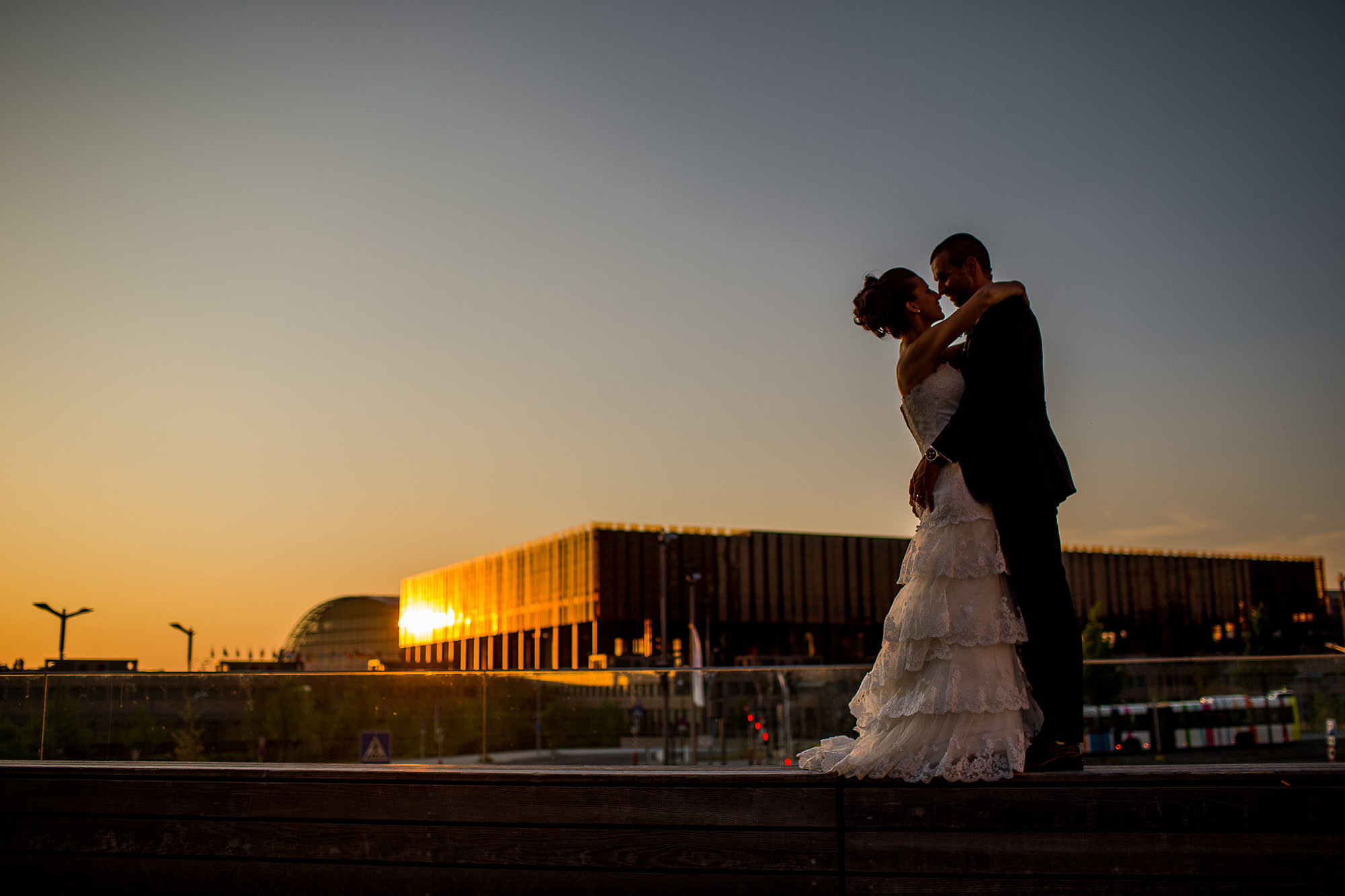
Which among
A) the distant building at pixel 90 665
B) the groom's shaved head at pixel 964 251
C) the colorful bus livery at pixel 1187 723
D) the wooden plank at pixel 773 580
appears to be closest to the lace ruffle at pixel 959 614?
the groom's shaved head at pixel 964 251

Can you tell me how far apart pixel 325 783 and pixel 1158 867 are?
104 inches

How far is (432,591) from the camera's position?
233ft

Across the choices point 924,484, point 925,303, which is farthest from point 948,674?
point 925,303

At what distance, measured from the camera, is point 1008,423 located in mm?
3393

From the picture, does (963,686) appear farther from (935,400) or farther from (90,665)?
(90,665)

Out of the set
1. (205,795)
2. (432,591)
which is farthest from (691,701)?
(432,591)

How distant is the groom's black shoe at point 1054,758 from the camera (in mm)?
3152

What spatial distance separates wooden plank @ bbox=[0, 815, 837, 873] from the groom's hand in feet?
3.89

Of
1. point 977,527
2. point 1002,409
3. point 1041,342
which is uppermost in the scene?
point 1041,342

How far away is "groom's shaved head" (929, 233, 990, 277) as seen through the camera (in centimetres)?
362

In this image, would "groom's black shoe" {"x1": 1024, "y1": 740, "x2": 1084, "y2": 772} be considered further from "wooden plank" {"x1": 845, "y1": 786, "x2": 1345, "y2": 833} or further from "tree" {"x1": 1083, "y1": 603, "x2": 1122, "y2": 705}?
"tree" {"x1": 1083, "y1": 603, "x2": 1122, "y2": 705}

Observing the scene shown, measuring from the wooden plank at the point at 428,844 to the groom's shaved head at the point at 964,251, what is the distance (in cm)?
198

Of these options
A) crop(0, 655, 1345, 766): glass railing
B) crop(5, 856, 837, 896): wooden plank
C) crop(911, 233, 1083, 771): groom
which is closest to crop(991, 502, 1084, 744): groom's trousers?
crop(911, 233, 1083, 771): groom

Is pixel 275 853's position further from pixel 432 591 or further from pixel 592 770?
pixel 432 591
